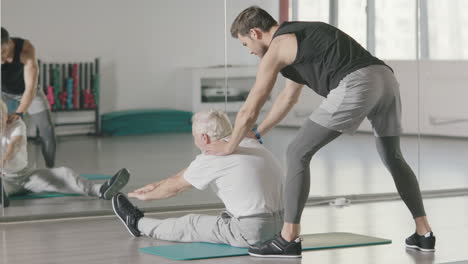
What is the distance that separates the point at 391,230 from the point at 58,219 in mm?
2072

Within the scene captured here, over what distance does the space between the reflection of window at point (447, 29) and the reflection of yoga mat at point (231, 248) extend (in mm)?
2390

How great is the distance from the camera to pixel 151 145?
629cm

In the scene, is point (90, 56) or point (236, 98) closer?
point (90, 56)

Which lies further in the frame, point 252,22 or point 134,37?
point 134,37

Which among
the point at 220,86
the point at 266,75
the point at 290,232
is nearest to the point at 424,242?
the point at 290,232

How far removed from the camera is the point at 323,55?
4.54m

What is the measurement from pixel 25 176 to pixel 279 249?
7.06 ft

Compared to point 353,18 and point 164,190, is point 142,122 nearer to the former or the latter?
point 164,190

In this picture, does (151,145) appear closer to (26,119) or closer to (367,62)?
(26,119)

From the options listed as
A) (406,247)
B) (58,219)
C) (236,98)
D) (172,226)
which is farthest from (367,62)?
(58,219)

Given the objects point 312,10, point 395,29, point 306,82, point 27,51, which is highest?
point 312,10

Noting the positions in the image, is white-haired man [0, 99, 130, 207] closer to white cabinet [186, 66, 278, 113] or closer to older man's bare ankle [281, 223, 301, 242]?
white cabinet [186, 66, 278, 113]

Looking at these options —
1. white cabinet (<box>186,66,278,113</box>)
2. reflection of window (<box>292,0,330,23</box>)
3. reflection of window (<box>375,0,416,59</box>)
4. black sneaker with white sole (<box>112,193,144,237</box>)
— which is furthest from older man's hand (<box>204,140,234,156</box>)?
reflection of window (<box>375,0,416,59</box>)

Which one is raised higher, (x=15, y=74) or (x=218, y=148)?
(x=15, y=74)
